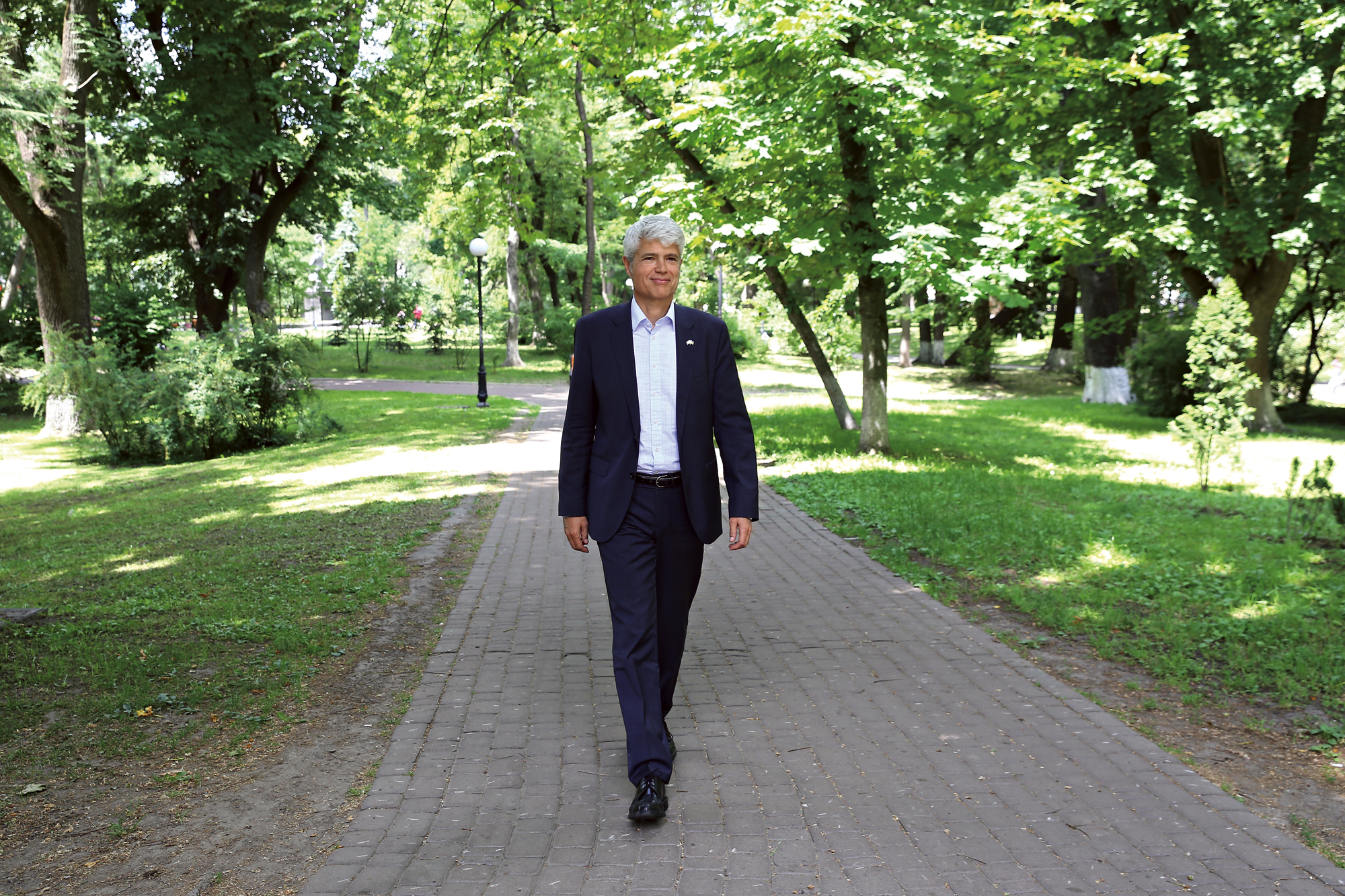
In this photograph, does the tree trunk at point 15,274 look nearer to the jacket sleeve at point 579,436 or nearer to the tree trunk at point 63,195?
the tree trunk at point 63,195

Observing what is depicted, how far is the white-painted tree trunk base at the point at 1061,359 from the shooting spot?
31.4 metres

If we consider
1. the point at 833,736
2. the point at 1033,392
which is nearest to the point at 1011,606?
the point at 833,736

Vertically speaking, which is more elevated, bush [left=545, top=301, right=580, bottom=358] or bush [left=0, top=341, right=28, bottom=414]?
bush [left=545, top=301, right=580, bottom=358]

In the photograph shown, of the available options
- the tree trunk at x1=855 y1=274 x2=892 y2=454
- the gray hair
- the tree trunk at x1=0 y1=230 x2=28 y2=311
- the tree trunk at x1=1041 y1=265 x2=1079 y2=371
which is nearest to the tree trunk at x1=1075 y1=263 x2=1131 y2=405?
the tree trunk at x1=1041 y1=265 x2=1079 y2=371

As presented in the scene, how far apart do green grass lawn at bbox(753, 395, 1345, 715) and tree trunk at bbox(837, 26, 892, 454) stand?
0.63m

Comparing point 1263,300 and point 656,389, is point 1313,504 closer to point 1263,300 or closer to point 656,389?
point 656,389

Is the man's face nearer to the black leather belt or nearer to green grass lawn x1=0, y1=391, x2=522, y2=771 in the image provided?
the black leather belt

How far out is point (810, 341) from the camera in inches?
649

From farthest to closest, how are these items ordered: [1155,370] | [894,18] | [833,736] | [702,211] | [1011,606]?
[1155,370]
[702,211]
[894,18]
[1011,606]
[833,736]

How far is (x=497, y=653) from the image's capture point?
18.6 ft

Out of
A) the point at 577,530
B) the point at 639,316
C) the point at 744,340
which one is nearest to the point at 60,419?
the point at 577,530

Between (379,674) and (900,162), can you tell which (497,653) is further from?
(900,162)

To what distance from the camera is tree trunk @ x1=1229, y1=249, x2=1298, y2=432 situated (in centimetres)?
1822

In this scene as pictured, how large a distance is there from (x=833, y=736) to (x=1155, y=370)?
1973 cm
